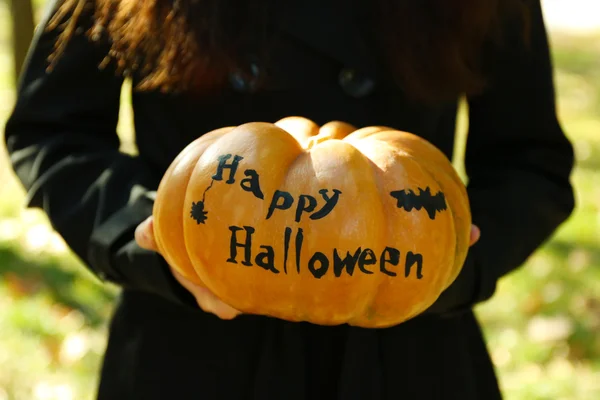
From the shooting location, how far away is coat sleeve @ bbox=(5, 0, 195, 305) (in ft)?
4.98

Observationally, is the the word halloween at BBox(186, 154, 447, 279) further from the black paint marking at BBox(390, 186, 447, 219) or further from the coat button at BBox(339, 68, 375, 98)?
the coat button at BBox(339, 68, 375, 98)

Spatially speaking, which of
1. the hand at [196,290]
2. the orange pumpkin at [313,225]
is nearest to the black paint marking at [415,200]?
the orange pumpkin at [313,225]

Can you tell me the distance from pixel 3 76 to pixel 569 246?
5.34 metres

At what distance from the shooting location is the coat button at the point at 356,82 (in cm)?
152

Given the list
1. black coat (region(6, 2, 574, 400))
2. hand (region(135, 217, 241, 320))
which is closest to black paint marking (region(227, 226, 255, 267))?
hand (region(135, 217, 241, 320))

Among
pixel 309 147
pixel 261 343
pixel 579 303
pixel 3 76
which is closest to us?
pixel 309 147

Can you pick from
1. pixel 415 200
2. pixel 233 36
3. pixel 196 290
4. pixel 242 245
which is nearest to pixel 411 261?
pixel 415 200

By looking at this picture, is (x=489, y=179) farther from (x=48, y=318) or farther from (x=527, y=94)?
(x=48, y=318)

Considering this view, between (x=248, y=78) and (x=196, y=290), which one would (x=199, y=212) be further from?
(x=248, y=78)

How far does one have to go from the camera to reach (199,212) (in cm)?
122

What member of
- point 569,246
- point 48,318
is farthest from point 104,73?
point 569,246

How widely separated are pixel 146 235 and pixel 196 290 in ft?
0.42

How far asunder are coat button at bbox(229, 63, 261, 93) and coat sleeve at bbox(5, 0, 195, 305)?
267 mm

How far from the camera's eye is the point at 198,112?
156cm
